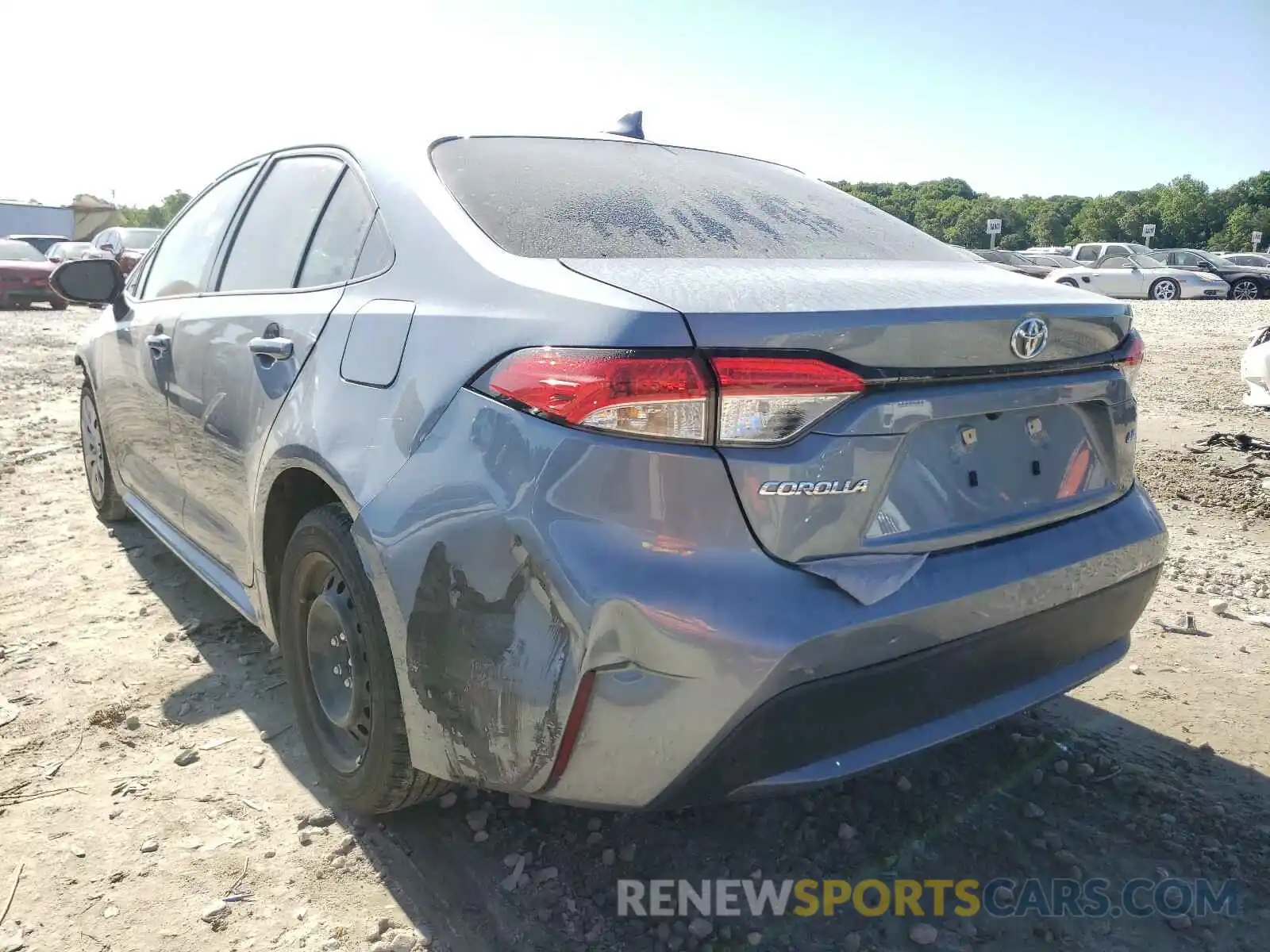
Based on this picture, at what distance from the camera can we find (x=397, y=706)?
198 cm

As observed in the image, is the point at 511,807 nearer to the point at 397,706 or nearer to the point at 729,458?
the point at 397,706

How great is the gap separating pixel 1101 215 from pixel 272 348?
250ft

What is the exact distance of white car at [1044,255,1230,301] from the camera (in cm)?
2462

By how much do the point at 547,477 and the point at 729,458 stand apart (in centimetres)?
30

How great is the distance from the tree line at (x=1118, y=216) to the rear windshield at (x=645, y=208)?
54.4m

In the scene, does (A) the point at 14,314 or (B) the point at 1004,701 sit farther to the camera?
(A) the point at 14,314

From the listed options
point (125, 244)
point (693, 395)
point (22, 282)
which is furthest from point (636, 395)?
point (125, 244)

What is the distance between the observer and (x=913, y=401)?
5.52 ft

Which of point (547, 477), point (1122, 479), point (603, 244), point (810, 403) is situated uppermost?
point (603, 244)

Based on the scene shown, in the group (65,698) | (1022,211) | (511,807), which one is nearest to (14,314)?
(65,698)

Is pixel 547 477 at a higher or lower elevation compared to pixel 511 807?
higher

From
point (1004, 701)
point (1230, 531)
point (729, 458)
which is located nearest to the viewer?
point (729, 458)

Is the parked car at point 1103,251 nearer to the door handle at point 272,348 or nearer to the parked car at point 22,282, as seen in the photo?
the parked car at point 22,282

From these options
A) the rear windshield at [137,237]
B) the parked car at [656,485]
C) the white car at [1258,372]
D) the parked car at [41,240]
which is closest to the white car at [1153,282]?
the white car at [1258,372]
